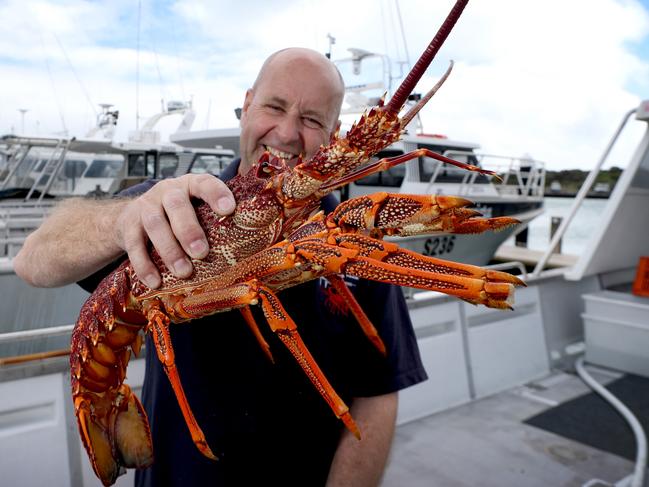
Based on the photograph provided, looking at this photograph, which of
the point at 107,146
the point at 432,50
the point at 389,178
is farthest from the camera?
the point at 107,146

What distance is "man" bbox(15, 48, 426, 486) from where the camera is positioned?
6.17ft

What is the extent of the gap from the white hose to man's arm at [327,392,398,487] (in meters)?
2.26

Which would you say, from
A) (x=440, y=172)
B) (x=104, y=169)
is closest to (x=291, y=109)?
(x=440, y=172)

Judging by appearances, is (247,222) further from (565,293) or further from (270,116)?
(565,293)

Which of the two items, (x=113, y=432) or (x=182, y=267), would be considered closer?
(x=182, y=267)

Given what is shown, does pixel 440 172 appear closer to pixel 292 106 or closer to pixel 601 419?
pixel 601 419

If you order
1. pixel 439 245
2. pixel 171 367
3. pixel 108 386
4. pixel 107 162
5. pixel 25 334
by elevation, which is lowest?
pixel 107 162

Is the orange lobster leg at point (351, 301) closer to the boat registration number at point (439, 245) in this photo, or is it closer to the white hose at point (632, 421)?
the white hose at point (632, 421)

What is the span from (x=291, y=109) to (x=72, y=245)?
3.01 feet

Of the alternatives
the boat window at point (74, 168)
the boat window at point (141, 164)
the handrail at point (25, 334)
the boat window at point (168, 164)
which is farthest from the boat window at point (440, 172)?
the boat window at point (74, 168)

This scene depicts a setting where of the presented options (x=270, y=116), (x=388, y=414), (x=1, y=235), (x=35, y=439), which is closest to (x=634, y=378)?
(x=388, y=414)

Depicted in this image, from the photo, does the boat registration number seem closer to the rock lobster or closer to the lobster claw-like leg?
the lobster claw-like leg

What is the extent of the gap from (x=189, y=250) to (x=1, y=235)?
900cm

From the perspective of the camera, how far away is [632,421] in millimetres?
4152
